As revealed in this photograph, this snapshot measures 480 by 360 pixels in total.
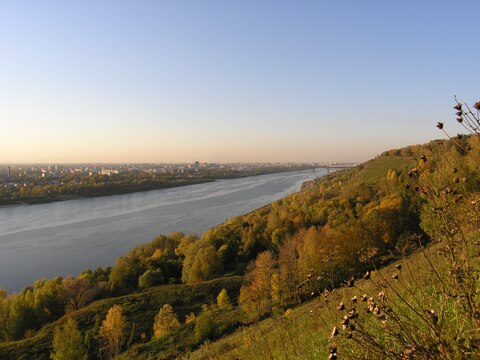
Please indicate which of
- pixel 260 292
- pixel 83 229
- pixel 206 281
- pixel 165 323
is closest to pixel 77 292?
pixel 206 281

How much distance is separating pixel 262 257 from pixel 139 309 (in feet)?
23.6

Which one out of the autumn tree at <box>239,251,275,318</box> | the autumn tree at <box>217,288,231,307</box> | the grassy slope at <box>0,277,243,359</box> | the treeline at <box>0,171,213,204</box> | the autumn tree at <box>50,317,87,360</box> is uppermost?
the treeline at <box>0,171,213,204</box>

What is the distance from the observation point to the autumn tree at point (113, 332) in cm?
1255

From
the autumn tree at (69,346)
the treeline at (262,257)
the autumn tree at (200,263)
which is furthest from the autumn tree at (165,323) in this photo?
the autumn tree at (200,263)

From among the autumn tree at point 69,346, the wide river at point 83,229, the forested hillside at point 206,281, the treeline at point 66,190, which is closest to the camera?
the autumn tree at point 69,346

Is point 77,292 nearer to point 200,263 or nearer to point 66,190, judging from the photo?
point 200,263

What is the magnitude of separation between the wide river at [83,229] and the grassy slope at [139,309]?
26.8 ft

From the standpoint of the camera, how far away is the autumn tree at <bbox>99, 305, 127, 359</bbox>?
12.5m

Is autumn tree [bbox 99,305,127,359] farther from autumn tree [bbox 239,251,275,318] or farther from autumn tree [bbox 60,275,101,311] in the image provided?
autumn tree [bbox 60,275,101,311]

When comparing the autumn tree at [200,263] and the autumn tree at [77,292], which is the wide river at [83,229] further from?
the autumn tree at [200,263]

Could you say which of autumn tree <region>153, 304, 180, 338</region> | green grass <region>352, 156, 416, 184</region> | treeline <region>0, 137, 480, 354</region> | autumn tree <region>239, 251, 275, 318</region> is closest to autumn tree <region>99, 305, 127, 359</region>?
autumn tree <region>153, 304, 180, 338</region>

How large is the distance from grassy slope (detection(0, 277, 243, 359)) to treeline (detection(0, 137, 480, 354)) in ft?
6.38

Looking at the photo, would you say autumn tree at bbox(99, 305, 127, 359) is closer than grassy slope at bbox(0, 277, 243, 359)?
Yes

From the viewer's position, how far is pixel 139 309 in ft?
56.2
